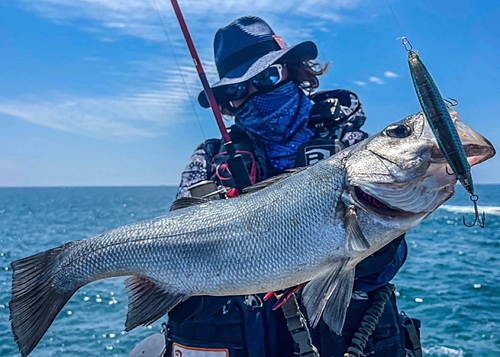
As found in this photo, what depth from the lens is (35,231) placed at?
108 feet

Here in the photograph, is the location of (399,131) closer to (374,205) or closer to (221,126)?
(374,205)

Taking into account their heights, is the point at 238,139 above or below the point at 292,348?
above

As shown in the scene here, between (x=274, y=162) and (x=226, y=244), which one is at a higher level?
(x=274, y=162)

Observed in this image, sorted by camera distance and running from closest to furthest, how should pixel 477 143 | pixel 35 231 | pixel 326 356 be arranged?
pixel 477 143, pixel 326 356, pixel 35 231

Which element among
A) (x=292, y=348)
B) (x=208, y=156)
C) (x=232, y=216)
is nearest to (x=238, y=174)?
(x=208, y=156)

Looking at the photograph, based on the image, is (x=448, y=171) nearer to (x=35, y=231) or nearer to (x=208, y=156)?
(x=208, y=156)

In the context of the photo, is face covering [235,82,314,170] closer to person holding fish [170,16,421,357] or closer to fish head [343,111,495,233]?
person holding fish [170,16,421,357]

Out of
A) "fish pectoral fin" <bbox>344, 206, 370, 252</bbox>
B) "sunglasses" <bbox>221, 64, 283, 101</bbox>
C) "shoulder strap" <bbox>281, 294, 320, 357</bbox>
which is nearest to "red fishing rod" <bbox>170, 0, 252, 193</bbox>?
"sunglasses" <bbox>221, 64, 283, 101</bbox>

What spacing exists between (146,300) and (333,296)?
3.60ft

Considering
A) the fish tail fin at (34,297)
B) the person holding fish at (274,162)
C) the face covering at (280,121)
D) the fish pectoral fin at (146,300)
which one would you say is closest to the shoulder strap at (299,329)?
the person holding fish at (274,162)

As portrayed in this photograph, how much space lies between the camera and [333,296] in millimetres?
2275

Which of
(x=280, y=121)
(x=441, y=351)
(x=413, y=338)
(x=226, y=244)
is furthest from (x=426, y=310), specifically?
(x=226, y=244)

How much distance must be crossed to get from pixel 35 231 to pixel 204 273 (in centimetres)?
3477

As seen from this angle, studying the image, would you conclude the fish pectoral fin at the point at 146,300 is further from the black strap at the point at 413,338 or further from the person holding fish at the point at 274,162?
the black strap at the point at 413,338
